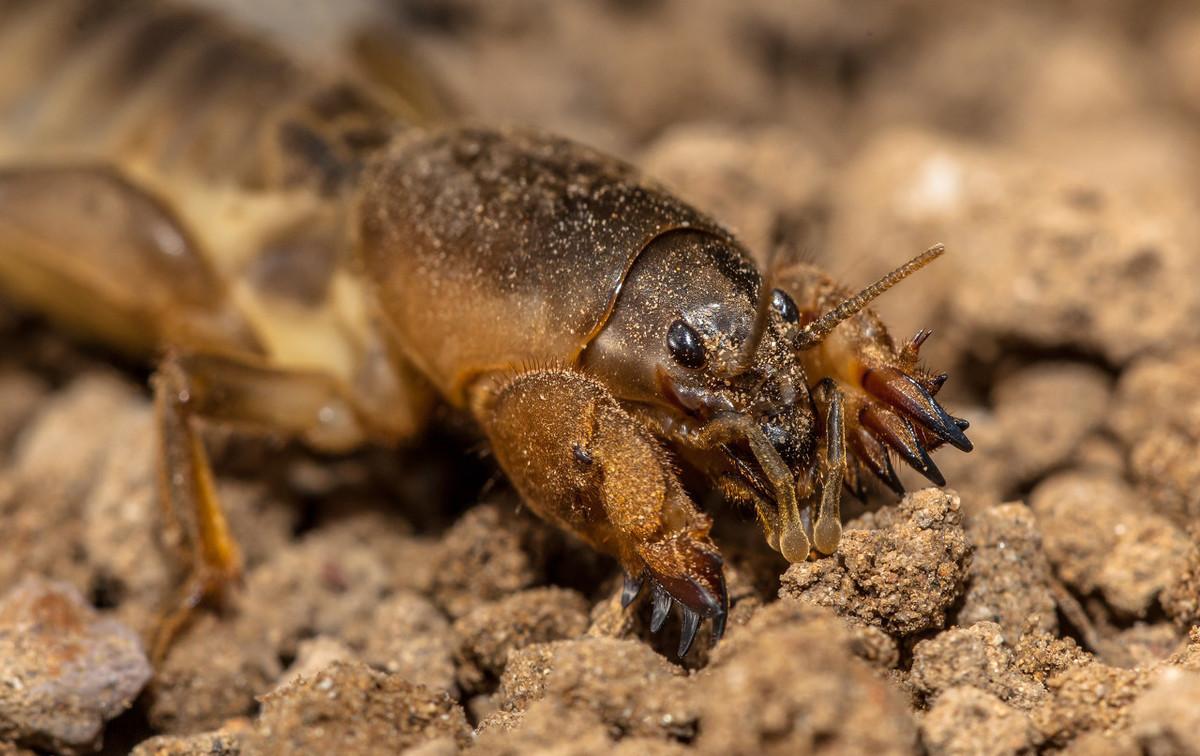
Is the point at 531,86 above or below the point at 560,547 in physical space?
above

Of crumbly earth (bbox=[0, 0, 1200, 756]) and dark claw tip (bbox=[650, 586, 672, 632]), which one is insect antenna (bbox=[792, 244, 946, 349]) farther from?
dark claw tip (bbox=[650, 586, 672, 632])

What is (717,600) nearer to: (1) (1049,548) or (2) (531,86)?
(1) (1049,548)

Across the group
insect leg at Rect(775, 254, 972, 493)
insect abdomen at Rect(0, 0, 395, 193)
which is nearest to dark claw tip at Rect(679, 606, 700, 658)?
insect leg at Rect(775, 254, 972, 493)

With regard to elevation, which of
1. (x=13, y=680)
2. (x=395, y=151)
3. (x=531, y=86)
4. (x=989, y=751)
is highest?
(x=531, y=86)

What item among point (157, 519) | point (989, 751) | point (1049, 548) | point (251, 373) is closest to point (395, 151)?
point (251, 373)

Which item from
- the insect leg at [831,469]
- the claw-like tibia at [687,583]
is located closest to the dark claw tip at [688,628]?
the claw-like tibia at [687,583]

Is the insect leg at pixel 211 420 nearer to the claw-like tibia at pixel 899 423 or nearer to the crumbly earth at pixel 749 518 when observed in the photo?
the crumbly earth at pixel 749 518

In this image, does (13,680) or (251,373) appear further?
(251,373)

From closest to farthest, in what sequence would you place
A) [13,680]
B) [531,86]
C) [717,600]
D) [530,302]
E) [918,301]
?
[717,600]
[13,680]
[530,302]
[918,301]
[531,86]
